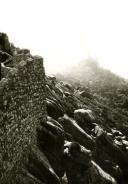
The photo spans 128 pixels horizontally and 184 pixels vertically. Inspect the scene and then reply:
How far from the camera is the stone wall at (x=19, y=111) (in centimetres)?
1437

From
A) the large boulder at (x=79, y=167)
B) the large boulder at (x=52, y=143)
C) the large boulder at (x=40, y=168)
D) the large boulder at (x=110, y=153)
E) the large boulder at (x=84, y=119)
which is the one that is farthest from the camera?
the large boulder at (x=84, y=119)

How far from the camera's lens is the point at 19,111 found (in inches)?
630

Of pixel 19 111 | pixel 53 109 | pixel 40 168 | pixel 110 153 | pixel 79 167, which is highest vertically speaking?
pixel 19 111

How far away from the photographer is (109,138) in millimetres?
28516

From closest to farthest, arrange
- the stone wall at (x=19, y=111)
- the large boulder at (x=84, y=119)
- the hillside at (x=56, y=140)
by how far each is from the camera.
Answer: the stone wall at (x=19, y=111) → the hillside at (x=56, y=140) → the large boulder at (x=84, y=119)

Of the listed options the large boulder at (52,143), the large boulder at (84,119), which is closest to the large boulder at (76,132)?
the large boulder at (84,119)

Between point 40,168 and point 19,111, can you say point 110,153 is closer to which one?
point 40,168

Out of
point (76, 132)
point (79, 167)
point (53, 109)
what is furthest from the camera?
point (76, 132)

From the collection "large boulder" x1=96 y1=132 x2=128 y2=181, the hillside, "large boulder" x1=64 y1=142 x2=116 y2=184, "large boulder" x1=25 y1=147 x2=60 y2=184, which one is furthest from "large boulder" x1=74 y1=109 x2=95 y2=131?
"large boulder" x1=25 y1=147 x2=60 y2=184

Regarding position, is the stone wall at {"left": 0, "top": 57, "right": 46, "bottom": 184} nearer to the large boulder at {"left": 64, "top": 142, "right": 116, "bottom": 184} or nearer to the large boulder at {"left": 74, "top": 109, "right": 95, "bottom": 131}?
the large boulder at {"left": 64, "top": 142, "right": 116, "bottom": 184}

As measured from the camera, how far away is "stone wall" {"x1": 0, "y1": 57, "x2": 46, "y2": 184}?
14.4 m

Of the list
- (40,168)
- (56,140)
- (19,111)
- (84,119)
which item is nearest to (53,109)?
(56,140)

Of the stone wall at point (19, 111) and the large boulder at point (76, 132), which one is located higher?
the stone wall at point (19, 111)

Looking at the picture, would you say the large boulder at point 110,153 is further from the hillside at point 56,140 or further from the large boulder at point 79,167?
the large boulder at point 79,167
